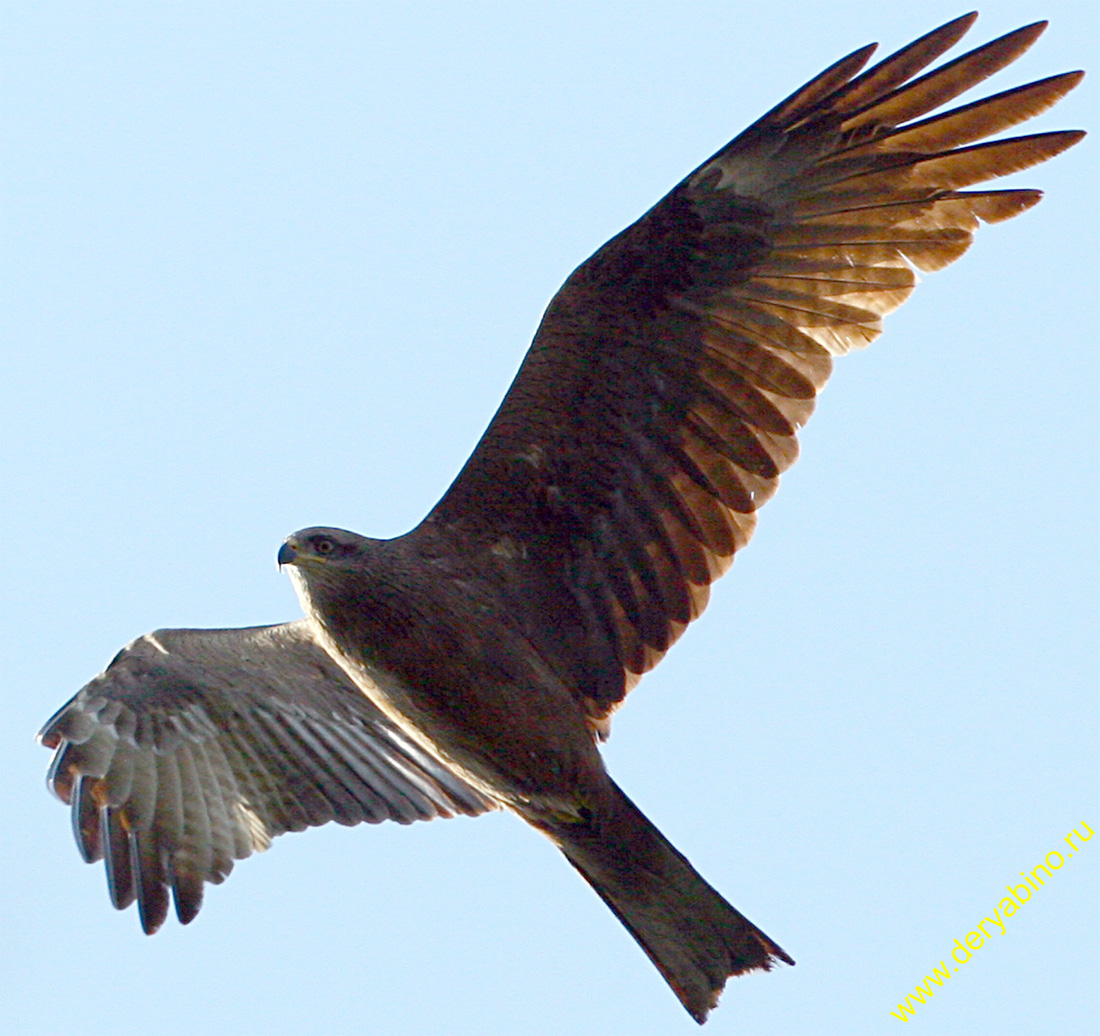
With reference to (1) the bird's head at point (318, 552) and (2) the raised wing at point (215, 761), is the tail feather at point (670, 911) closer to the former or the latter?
(2) the raised wing at point (215, 761)

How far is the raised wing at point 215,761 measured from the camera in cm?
908

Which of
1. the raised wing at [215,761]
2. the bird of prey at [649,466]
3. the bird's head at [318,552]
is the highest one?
the bird of prey at [649,466]

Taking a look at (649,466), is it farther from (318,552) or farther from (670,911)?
(670,911)

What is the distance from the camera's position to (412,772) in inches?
364

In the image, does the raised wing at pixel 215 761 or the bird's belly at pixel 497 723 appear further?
the raised wing at pixel 215 761

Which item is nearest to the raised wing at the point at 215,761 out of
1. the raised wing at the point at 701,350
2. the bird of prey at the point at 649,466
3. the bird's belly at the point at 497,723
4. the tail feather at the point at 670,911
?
the bird of prey at the point at 649,466

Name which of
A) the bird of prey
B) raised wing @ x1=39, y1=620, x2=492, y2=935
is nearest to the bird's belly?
the bird of prey

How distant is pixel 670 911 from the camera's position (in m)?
8.09

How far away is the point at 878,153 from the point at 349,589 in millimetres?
3085

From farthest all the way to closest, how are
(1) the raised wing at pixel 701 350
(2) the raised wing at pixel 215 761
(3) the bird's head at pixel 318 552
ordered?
(2) the raised wing at pixel 215 761
(3) the bird's head at pixel 318 552
(1) the raised wing at pixel 701 350

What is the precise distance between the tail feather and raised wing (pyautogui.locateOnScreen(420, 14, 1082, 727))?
58 cm

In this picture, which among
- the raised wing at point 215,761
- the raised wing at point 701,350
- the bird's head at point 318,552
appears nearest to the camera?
the raised wing at point 701,350

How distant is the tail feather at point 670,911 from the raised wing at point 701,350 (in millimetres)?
580

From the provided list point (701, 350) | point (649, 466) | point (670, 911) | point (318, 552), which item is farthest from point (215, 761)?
point (701, 350)
